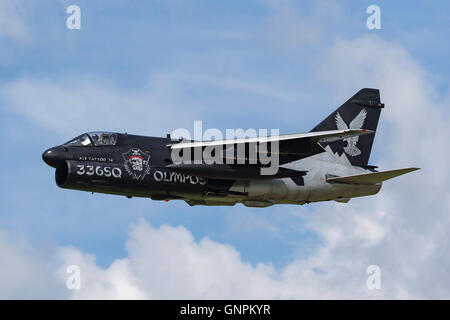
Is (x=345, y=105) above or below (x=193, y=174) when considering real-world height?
above

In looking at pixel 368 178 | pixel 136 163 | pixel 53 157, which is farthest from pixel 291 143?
pixel 53 157

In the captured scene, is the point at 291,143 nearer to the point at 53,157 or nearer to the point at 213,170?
the point at 213,170

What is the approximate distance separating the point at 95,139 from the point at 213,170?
4.91 meters

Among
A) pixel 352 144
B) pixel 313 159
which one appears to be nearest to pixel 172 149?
pixel 313 159

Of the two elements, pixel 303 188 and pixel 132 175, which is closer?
pixel 132 175

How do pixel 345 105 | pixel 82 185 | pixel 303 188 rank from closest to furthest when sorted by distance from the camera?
pixel 82 185
pixel 303 188
pixel 345 105

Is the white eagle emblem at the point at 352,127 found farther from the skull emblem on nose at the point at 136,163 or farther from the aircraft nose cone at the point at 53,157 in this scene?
the aircraft nose cone at the point at 53,157

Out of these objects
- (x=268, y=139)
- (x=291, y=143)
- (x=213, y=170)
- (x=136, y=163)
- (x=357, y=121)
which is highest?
(x=357, y=121)

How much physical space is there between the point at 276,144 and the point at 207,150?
2.84 m

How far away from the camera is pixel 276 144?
34594 mm

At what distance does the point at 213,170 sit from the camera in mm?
34094

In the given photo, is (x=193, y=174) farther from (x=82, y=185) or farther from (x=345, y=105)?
(x=345, y=105)

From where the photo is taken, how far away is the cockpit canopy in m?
34.0

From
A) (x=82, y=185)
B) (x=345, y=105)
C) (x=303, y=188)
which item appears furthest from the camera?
(x=345, y=105)
